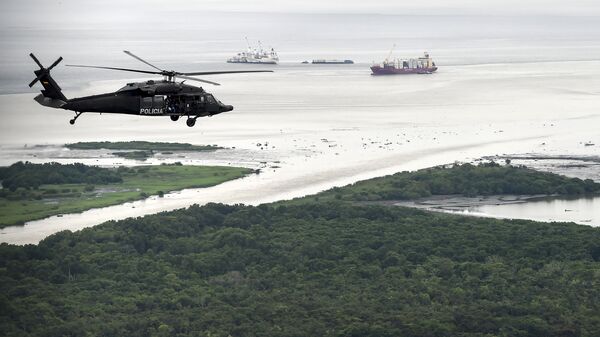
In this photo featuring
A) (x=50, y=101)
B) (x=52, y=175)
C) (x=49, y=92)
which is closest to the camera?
(x=50, y=101)

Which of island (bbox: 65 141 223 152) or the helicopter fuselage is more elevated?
the helicopter fuselage

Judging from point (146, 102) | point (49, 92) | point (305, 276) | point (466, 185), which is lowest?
point (305, 276)

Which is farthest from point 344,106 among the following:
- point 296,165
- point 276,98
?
point 296,165

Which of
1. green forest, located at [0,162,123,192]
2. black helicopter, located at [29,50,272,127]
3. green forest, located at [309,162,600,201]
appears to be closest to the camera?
black helicopter, located at [29,50,272,127]

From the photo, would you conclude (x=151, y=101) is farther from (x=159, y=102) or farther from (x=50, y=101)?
(x=50, y=101)

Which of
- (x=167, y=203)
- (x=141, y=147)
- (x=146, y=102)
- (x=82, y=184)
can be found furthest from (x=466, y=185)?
(x=146, y=102)

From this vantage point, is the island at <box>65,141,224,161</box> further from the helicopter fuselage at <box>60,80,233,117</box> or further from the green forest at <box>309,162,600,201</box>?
the helicopter fuselage at <box>60,80,233,117</box>

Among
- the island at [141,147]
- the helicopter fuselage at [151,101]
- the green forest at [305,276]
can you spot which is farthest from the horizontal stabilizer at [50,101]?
the island at [141,147]

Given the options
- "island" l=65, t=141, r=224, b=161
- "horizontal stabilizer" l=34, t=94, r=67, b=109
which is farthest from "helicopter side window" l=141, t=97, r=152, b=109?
"island" l=65, t=141, r=224, b=161
